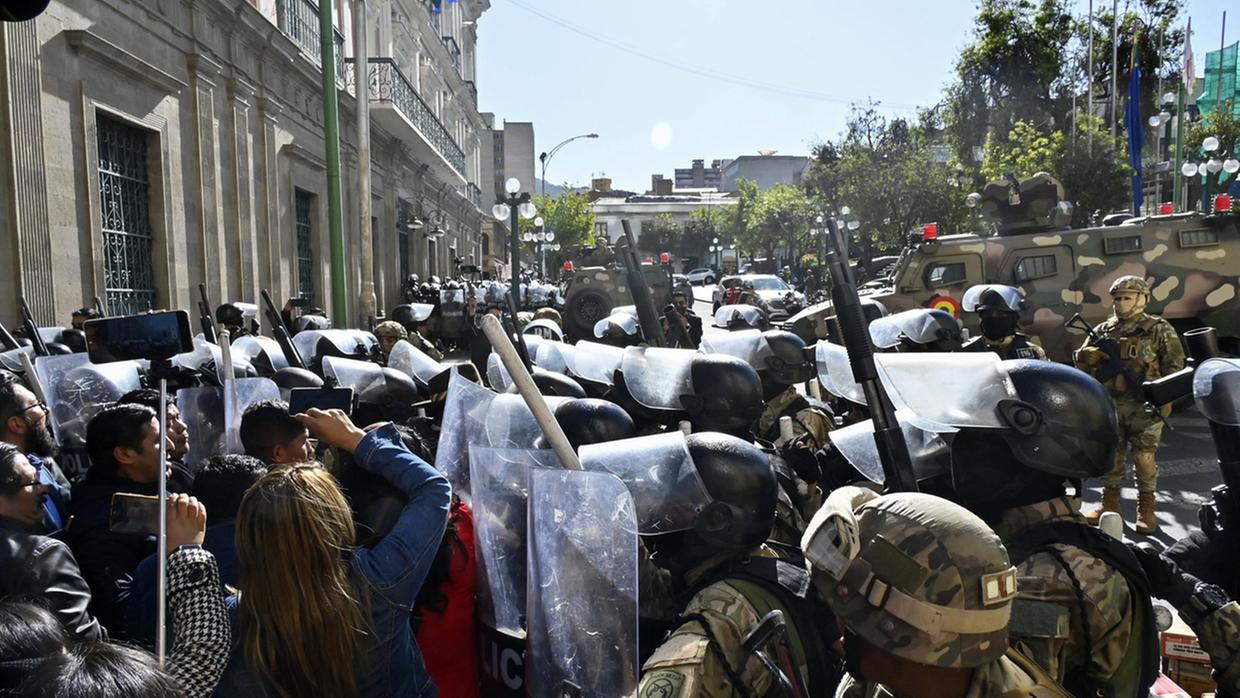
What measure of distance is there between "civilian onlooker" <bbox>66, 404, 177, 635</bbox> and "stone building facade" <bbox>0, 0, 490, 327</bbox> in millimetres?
6701

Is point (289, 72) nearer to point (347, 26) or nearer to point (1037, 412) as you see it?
point (347, 26)

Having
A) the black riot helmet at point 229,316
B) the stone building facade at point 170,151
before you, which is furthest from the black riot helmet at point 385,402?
the stone building facade at point 170,151

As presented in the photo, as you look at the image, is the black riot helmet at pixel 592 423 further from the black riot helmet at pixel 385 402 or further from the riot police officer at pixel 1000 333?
the riot police officer at pixel 1000 333

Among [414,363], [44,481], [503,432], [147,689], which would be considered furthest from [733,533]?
[414,363]

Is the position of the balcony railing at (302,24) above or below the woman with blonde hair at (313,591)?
above

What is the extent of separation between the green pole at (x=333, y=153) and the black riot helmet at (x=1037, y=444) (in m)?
11.3

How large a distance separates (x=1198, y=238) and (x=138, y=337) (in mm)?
12675

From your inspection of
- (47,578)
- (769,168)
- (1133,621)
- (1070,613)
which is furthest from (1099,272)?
(769,168)

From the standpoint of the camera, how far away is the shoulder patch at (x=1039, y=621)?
7.20ft

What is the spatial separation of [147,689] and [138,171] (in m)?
11.5

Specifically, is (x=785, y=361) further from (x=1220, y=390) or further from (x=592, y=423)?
(x=1220, y=390)

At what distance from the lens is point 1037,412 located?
100 inches

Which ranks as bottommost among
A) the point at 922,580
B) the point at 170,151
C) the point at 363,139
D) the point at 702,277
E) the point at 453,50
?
the point at 922,580

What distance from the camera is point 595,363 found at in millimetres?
5496
